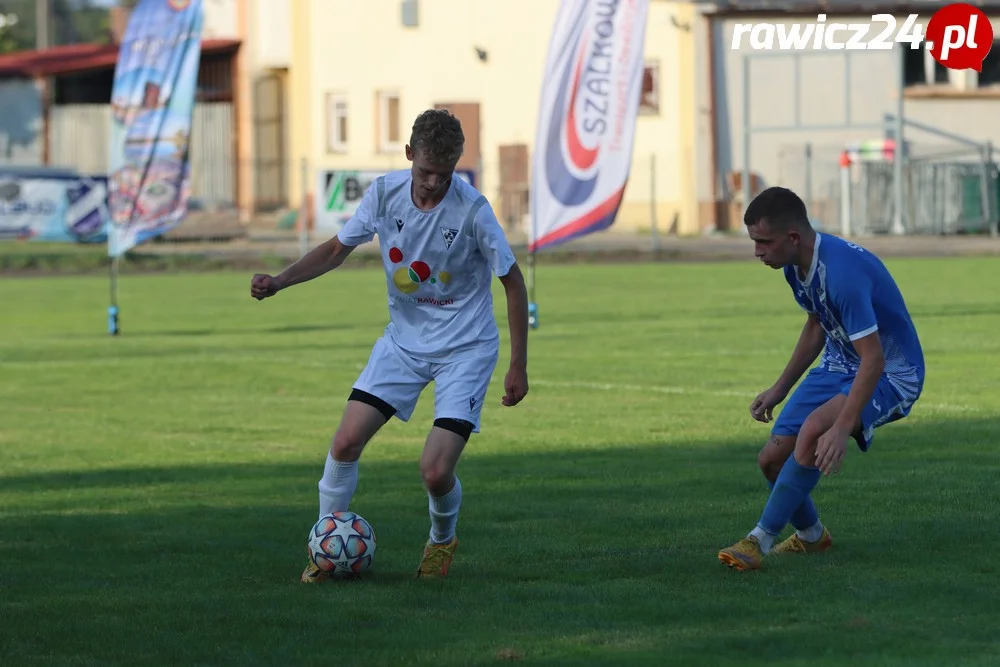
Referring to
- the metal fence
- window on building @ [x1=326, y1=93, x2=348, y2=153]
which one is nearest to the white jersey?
the metal fence

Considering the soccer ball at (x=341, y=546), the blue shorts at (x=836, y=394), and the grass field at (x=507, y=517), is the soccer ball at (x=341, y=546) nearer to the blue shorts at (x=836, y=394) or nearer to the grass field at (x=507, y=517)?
the grass field at (x=507, y=517)

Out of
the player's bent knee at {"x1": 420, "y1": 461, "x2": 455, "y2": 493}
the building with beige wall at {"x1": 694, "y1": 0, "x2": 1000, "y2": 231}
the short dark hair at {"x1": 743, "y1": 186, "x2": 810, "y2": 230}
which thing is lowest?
the player's bent knee at {"x1": 420, "y1": 461, "x2": 455, "y2": 493}

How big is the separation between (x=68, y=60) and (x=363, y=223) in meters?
46.5

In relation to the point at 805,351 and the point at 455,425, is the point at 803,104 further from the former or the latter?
the point at 455,425

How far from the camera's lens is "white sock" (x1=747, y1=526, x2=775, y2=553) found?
23.5 feet

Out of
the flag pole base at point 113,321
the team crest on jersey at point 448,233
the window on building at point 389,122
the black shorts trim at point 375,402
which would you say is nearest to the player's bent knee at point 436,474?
the black shorts trim at point 375,402

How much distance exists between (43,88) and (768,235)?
156ft

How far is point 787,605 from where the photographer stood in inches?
253

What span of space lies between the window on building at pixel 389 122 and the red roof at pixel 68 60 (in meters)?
6.26

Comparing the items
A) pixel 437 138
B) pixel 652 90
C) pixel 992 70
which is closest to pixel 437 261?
pixel 437 138

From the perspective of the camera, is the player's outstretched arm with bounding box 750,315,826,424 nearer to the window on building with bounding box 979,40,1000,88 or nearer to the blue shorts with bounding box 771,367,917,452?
the blue shorts with bounding box 771,367,917,452

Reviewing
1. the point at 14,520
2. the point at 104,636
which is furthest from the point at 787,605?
the point at 14,520

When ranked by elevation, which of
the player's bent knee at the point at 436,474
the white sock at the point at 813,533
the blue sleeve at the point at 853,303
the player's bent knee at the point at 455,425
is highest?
the blue sleeve at the point at 853,303

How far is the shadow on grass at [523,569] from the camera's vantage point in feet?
19.4
